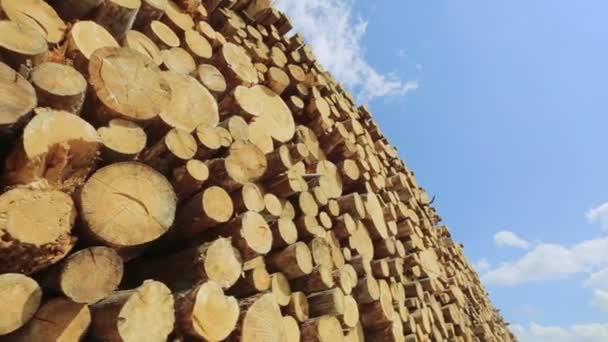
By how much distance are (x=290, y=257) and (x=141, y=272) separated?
0.72 meters

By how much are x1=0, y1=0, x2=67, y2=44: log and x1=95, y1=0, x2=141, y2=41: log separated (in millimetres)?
227

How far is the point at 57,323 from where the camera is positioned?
1.44 m

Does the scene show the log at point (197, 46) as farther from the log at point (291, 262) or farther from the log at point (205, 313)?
the log at point (205, 313)

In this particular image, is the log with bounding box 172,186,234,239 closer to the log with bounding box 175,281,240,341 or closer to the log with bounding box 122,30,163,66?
the log with bounding box 175,281,240,341

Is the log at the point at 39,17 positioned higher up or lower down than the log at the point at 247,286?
higher up

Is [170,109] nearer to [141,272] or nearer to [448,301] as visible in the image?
[141,272]

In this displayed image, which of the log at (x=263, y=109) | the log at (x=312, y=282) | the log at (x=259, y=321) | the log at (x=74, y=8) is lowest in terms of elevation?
the log at (x=259, y=321)

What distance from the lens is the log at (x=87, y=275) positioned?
1.46 m

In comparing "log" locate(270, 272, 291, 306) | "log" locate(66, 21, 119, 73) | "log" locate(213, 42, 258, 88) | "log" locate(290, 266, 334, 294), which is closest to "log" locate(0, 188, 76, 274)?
"log" locate(66, 21, 119, 73)

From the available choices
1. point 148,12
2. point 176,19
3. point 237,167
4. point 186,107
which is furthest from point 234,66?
point 237,167

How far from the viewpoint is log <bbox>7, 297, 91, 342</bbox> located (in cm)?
140

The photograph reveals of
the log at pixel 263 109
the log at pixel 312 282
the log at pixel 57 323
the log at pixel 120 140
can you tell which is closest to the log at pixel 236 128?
the log at pixel 263 109

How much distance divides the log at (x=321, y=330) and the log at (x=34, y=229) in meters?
1.21

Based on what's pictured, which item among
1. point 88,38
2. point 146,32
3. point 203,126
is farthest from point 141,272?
point 146,32
